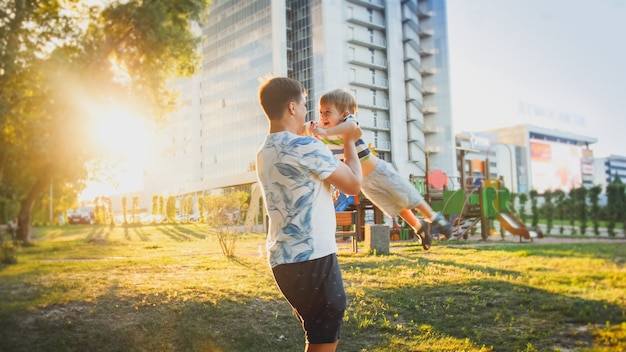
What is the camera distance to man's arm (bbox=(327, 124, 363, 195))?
1592mm

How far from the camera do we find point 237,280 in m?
5.07

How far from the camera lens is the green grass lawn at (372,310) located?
314 centimetres

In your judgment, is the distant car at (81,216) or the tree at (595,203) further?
the distant car at (81,216)

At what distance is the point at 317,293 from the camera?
5.27 feet

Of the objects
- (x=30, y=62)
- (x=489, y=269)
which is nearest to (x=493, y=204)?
(x=489, y=269)

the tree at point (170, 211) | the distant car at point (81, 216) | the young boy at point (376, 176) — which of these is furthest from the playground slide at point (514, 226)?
the distant car at point (81, 216)

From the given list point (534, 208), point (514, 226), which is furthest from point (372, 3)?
point (534, 208)

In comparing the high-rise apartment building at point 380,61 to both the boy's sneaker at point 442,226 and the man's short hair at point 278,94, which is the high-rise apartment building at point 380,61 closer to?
the boy's sneaker at point 442,226

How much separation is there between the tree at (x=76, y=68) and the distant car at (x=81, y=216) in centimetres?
1763

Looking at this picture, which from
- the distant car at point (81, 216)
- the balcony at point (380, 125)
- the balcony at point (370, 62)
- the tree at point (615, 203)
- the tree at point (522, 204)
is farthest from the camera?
the distant car at point (81, 216)

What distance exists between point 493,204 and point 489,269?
5.38 metres

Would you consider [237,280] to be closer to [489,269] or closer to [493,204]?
[489,269]

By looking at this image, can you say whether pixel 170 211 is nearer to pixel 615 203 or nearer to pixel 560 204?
pixel 560 204

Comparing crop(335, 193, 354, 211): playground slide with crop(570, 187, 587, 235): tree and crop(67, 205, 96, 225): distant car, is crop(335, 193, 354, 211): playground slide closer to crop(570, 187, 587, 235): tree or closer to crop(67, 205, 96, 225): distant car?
crop(570, 187, 587, 235): tree
